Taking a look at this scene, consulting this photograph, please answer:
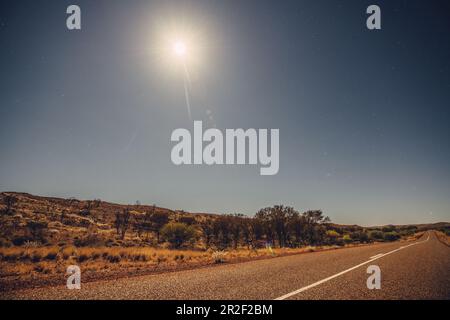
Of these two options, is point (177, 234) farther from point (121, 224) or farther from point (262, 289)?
point (262, 289)

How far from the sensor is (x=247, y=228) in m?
50.6

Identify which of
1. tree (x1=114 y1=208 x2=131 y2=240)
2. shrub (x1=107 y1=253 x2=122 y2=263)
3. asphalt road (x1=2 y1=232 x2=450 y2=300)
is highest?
asphalt road (x1=2 y1=232 x2=450 y2=300)

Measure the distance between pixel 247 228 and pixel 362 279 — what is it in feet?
146

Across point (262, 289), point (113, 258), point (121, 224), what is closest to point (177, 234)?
point (121, 224)

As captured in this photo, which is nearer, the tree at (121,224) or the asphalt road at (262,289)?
the asphalt road at (262,289)

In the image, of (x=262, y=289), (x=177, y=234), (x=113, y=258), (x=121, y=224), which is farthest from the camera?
(x=121, y=224)

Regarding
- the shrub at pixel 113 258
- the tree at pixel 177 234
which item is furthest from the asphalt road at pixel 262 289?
the tree at pixel 177 234

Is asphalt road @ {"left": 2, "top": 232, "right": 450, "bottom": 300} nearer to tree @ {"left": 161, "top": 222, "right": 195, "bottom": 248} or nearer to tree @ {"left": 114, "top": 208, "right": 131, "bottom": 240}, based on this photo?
tree @ {"left": 161, "top": 222, "right": 195, "bottom": 248}

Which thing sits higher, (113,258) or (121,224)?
(113,258)

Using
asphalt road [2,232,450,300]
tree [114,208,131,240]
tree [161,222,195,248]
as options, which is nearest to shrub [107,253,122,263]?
asphalt road [2,232,450,300]

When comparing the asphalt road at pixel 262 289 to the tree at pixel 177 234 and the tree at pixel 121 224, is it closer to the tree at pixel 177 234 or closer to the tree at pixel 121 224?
the tree at pixel 177 234
